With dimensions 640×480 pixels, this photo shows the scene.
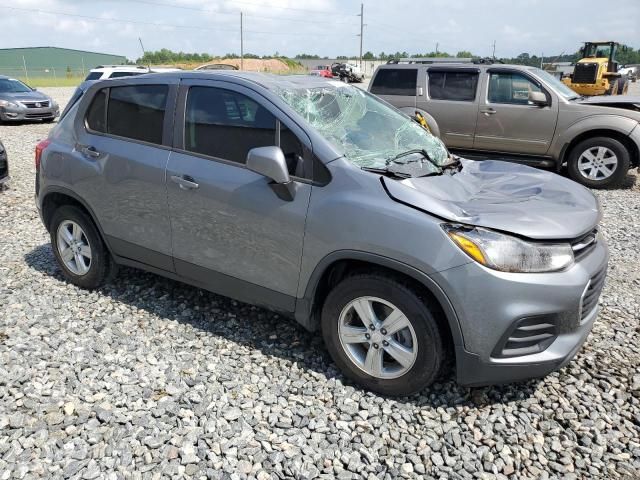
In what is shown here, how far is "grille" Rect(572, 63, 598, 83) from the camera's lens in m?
19.1

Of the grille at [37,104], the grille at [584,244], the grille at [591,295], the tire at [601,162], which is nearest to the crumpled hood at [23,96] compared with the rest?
the grille at [37,104]

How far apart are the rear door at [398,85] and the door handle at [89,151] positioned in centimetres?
642

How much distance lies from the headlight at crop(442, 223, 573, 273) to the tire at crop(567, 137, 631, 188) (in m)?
6.46

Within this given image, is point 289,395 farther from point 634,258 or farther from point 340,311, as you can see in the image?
point 634,258

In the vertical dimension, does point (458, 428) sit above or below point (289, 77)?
below

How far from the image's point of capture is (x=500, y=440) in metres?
2.67

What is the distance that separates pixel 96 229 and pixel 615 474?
3.85 metres

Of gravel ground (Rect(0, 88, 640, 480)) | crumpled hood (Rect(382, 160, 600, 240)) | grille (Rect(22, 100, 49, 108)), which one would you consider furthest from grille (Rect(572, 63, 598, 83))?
grille (Rect(22, 100, 49, 108))

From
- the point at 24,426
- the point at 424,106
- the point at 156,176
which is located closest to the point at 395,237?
the point at 156,176

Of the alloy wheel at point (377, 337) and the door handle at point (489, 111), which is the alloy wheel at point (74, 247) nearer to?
the alloy wheel at point (377, 337)

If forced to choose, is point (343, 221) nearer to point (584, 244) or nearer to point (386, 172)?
point (386, 172)

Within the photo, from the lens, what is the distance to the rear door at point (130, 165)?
358cm

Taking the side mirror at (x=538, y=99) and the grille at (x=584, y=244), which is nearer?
the grille at (x=584, y=244)

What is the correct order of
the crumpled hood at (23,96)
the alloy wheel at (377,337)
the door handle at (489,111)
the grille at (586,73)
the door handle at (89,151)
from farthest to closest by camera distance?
the grille at (586,73), the crumpled hood at (23,96), the door handle at (489,111), the door handle at (89,151), the alloy wheel at (377,337)
